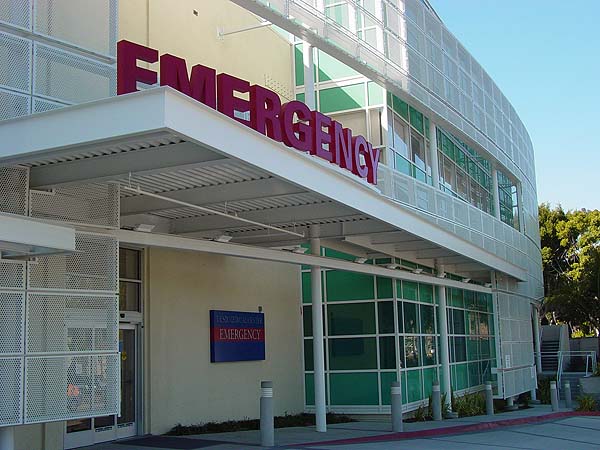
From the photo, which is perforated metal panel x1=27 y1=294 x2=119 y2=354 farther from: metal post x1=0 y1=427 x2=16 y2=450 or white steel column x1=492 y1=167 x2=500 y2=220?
white steel column x1=492 y1=167 x2=500 y2=220

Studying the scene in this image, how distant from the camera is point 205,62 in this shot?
1873cm

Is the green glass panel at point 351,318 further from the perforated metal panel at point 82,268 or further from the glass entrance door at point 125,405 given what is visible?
the perforated metal panel at point 82,268

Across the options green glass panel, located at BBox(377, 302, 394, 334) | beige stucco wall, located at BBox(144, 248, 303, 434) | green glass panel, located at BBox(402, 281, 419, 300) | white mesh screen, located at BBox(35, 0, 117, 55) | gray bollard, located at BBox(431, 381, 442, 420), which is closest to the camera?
white mesh screen, located at BBox(35, 0, 117, 55)

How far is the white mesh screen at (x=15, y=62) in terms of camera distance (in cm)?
1058

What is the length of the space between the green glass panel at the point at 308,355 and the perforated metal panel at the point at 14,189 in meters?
12.3

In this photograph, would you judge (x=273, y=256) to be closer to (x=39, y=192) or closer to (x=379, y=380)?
(x=39, y=192)

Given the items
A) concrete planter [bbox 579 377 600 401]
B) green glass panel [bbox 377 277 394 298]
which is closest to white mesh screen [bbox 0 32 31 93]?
green glass panel [bbox 377 277 394 298]

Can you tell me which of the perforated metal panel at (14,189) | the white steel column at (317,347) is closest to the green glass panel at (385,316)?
the white steel column at (317,347)

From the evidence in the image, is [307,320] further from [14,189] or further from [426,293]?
[14,189]

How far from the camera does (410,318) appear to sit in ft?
72.7

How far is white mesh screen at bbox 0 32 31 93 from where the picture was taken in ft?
34.7

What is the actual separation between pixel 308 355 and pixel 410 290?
331 centimetres

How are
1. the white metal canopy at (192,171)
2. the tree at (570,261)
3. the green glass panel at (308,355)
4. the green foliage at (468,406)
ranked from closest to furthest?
the white metal canopy at (192,171) < the green glass panel at (308,355) < the green foliage at (468,406) < the tree at (570,261)

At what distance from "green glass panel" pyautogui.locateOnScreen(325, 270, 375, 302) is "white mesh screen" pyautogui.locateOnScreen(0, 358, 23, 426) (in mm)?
12294
